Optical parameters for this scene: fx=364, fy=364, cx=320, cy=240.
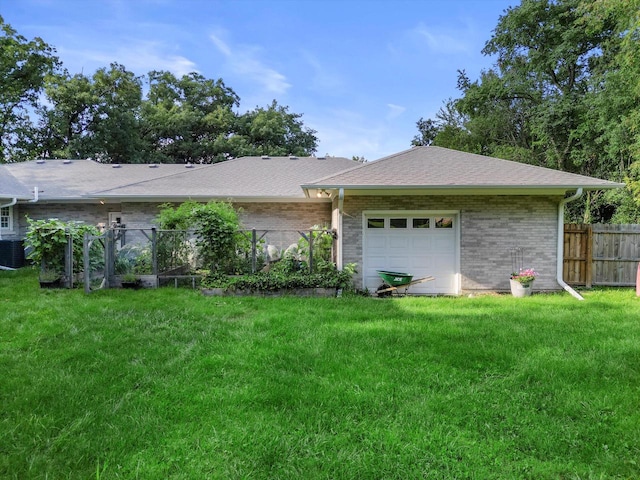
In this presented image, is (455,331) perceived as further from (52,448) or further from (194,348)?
(52,448)

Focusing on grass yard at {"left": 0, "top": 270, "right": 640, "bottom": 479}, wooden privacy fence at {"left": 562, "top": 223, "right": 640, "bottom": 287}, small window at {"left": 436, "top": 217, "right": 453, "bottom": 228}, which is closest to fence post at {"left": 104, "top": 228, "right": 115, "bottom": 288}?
grass yard at {"left": 0, "top": 270, "right": 640, "bottom": 479}

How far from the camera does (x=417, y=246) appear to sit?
943cm

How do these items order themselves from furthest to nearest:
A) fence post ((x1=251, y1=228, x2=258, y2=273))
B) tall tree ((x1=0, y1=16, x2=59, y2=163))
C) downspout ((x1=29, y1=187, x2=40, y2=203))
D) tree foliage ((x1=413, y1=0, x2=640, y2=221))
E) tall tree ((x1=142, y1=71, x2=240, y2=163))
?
tall tree ((x1=142, y1=71, x2=240, y2=163)) < tree foliage ((x1=413, y1=0, x2=640, y2=221)) < tall tree ((x1=0, y1=16, x2=59, y2=163)) < downspout ((x1=29, y1=187, x2=40, y2=203)) < fence post ((x1=251, y1=228, x2=258, y2=273))

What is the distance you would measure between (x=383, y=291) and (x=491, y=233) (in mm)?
3178

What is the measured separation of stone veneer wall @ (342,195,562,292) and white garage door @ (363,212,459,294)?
11.6 inches

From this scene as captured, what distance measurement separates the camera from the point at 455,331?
5406mm

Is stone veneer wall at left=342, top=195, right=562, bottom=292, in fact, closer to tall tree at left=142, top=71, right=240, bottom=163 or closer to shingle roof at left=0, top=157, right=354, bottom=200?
shingle roof at left=0, top=157, right=354, bottom=200

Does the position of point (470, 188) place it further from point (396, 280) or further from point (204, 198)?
point (204, 198)

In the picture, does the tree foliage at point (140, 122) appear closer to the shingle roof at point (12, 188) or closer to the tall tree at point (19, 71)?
the tall tree at point (19, 71)

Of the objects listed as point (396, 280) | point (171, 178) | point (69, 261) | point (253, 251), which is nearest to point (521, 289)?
point (396, 280)

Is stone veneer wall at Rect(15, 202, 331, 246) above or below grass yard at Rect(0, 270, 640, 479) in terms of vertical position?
above

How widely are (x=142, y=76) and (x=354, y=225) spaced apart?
89.3 ft

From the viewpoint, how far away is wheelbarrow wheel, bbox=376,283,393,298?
8.77 metres

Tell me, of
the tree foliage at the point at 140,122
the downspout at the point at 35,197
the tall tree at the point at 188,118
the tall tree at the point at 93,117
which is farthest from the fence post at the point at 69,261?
the tall tree at the point at 188,118
